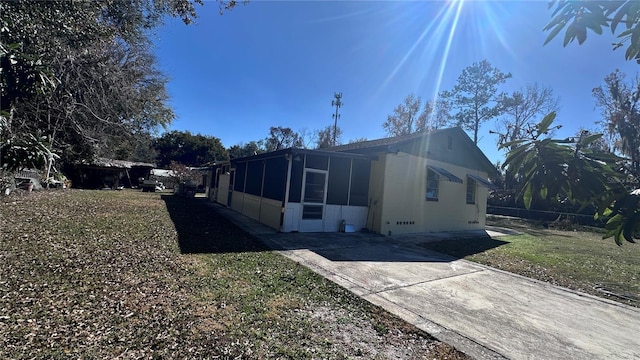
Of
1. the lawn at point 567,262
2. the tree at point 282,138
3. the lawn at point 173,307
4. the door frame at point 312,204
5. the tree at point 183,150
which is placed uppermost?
the tree at point 282,138

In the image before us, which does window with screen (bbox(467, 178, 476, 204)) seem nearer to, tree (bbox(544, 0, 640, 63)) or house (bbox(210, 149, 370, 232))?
house (bbox(210, 149, 370, 232))

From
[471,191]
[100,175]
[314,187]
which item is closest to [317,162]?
[314,187]

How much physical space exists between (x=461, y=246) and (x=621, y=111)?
25.2 meters

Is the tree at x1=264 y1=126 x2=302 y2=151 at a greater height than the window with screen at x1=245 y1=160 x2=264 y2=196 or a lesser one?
greater

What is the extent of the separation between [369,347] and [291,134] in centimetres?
4711

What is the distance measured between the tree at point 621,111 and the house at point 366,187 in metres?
17.1

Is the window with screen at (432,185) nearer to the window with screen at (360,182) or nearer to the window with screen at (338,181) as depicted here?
the window with screen at (360,182)

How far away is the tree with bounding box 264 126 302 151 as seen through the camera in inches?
1912

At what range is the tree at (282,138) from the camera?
48562mm

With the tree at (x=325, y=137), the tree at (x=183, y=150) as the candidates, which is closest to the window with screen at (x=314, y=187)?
the tree at (x=325, y=137)

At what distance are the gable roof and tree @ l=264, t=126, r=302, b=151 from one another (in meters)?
34.5

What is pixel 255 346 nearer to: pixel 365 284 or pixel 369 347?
pixel 369 347

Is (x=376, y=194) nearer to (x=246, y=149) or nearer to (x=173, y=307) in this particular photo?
(x=173, y=307)

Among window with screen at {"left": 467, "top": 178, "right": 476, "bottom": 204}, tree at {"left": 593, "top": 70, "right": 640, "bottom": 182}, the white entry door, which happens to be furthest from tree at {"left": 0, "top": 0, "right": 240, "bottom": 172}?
tree at {"left": 593, "top": 70, "right": 640, "bottom": 182}
